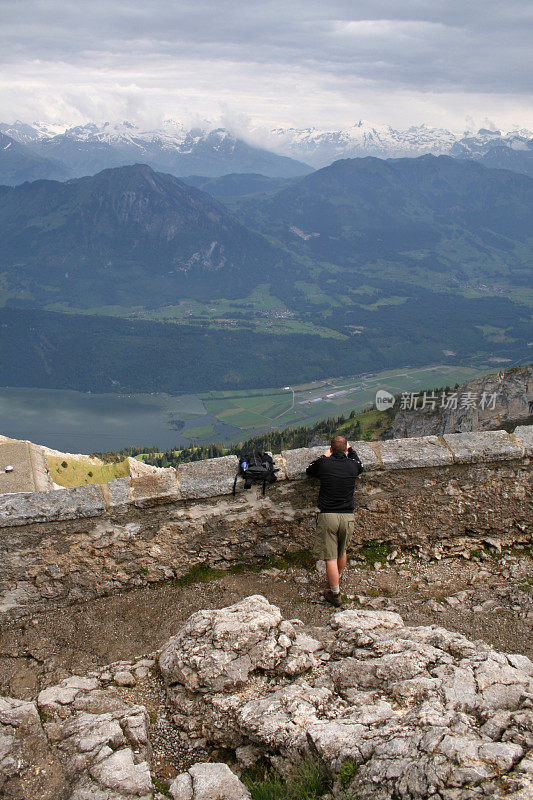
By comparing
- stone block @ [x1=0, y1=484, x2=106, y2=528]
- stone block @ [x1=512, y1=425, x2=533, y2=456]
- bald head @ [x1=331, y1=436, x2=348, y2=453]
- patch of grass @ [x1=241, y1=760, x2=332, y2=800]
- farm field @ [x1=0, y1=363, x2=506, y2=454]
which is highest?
bald head @ [x1=331, y1=436, x2=348, y2=453]

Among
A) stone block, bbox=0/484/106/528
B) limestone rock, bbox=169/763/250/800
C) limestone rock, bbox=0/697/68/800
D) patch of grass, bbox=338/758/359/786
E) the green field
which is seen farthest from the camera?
the green field

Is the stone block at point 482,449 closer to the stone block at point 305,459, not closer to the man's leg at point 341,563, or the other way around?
the stone block at point 305,459

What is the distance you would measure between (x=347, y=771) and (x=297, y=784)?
449mm

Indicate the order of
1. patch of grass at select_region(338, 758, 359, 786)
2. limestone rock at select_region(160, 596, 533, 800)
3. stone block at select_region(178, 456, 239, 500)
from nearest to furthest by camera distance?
limestone rock at select_region(160, 596, 533, 800) → patch of grass at select_region(338, 758, 359, 786) → stone block at select_region(178, 456, 239, 500)

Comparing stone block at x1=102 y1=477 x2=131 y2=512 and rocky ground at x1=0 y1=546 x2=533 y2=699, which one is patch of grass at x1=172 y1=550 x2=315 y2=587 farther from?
stone block at x1=102 y1=477 x2=131 y2=512

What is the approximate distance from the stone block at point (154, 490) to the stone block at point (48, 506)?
19.3 inches

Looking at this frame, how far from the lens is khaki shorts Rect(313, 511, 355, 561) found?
739cm

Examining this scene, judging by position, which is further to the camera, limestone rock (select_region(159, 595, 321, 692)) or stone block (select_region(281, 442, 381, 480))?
A: stone block (select_region(281, 442, 381, 480))

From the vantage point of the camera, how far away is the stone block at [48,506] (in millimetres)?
7199

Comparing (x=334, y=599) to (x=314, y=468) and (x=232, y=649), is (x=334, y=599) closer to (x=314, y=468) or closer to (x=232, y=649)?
(x=314, y=468)

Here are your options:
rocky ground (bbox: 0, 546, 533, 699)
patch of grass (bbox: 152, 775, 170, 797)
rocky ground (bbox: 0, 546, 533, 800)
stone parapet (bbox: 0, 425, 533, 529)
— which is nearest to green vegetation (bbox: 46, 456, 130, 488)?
stone parapet (bbox: 0, 425, 533, 529)

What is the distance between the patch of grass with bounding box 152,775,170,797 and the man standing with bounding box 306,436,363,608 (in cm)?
333

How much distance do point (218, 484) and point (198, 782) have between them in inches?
155

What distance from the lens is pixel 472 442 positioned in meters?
8.57
